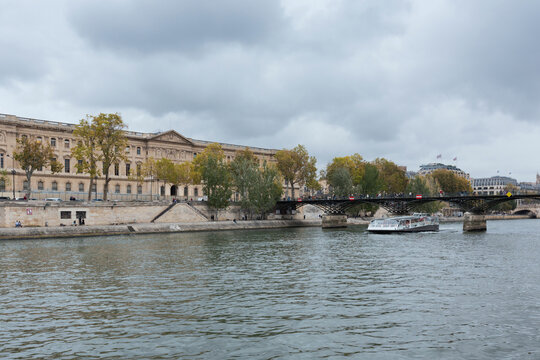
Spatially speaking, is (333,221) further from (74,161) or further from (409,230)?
(74,161)

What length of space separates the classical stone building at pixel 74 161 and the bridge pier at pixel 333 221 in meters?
20.6

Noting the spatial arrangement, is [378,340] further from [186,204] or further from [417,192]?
[417,192]

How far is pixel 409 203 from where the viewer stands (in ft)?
266

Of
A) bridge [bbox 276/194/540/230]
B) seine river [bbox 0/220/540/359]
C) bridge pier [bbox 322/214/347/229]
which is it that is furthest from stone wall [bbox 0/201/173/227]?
seine river [bbox 0/220/540/359]

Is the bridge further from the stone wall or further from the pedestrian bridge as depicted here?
the stone wall

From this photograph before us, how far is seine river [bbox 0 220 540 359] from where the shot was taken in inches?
554

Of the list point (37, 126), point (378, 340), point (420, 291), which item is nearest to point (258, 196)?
point (37, 126)

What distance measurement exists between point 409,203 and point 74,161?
68.6 metres

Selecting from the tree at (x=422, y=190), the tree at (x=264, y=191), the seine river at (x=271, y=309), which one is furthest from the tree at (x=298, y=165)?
the seine river at (x=271, y=309)

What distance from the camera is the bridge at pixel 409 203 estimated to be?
229 feet

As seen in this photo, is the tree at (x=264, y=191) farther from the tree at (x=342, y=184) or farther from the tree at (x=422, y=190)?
the tree at (x=422, y=190)

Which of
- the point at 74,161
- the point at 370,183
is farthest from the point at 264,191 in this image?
the point at 74,161

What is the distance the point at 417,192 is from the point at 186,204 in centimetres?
6545

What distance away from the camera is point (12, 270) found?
99.0 feet
